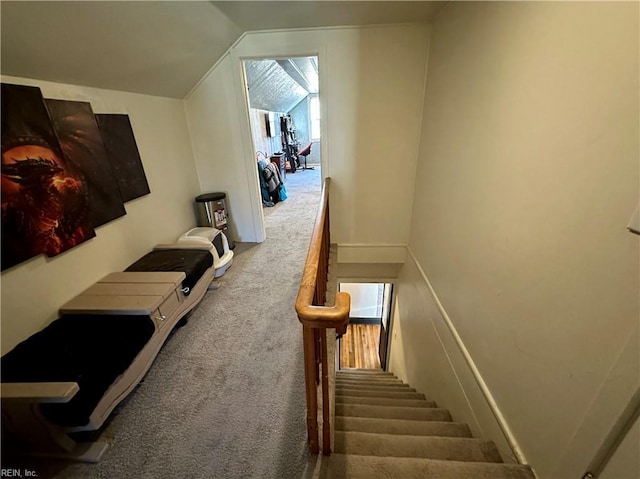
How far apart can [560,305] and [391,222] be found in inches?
86.5

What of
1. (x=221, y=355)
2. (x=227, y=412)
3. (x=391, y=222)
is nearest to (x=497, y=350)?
(x=227, y=412)

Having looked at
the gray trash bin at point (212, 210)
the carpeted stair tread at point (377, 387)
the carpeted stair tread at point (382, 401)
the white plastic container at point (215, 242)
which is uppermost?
the gray trash bin at point (212, 210)

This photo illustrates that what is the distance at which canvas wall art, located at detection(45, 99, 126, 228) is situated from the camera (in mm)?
1682

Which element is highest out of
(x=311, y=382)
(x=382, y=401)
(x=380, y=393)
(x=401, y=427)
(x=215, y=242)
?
(x=311, y=382)

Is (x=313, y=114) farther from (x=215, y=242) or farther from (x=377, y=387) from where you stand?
(x=377, y=387)

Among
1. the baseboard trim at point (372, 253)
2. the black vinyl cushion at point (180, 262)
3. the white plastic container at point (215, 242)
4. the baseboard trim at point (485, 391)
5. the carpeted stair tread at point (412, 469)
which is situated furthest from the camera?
the baseboard trim at point (372, 253)

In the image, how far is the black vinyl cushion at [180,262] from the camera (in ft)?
6.82

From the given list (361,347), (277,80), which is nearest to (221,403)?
(361,347)

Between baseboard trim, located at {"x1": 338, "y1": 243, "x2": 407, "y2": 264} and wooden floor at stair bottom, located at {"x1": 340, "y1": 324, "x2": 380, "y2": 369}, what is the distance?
299 cm

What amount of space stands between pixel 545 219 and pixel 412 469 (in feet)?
3.72

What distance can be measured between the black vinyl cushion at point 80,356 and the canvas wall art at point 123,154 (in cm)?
108

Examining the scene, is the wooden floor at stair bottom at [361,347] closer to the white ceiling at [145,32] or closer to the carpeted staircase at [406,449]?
the carpeted staircase at [406,449]

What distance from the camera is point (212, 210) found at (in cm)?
306

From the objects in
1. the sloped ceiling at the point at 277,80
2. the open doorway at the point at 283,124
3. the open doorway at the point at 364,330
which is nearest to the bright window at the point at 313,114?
the open doorway at the point at 283,124
